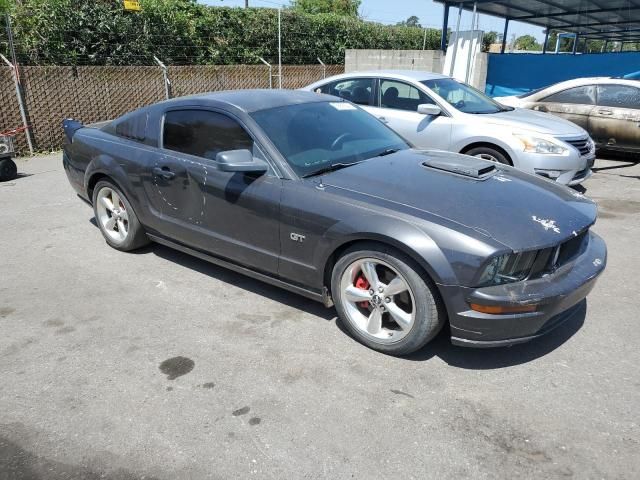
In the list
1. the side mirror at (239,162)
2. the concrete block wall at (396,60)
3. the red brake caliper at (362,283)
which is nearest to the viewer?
the red brake caliper at (362,283)

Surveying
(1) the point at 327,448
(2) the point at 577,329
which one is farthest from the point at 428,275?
(2) the point at 577,329

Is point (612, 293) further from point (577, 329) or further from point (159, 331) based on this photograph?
point (159, 331)

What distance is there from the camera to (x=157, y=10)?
13422 mm

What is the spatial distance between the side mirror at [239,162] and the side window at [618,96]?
767 cm

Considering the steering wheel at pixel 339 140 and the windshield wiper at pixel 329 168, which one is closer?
the windshield wiper at pixel 329 168

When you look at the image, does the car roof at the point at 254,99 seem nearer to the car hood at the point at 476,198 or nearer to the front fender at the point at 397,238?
the car hood at the point at 476,198

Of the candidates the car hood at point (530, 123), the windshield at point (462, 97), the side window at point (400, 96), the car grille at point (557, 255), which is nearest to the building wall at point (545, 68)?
the windshield at point (462, 97)

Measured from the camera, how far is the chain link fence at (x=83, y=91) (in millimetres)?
9617

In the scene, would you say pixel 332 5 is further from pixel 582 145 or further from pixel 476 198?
pixel 476 198

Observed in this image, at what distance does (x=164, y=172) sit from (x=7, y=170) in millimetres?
5117

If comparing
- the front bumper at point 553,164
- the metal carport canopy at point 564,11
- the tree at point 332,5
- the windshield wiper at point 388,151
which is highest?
the tree at point 332,5

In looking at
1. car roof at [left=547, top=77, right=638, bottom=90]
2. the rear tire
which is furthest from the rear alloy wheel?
the rear tire

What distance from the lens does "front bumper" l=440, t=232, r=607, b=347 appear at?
112 inches

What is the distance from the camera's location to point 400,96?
7.19 m
